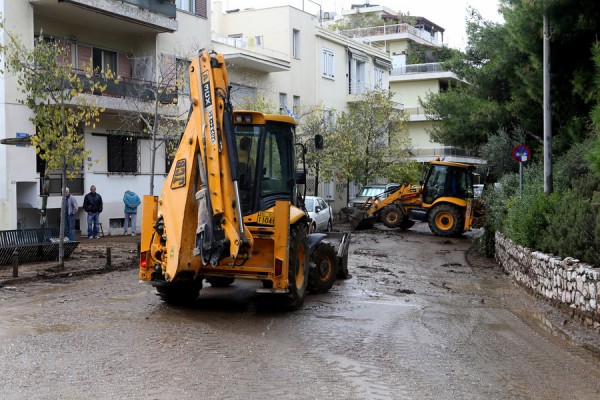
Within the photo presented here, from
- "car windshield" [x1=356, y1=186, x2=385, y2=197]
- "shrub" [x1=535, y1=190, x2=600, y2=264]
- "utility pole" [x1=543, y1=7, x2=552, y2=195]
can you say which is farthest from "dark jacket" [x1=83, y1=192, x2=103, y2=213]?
"car windshield" [x1=356, y1=186, x2=385, y2=197]

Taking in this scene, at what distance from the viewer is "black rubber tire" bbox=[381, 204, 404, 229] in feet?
101

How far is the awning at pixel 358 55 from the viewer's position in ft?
153

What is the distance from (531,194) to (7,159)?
49.4 feet

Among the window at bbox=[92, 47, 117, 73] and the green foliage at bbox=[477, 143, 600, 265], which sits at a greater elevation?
the window at bbox=[92, 47, 117, 73]

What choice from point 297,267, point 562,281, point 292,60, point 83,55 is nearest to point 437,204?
point 83,55

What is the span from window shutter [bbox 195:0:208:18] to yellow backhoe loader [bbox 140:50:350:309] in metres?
20.0

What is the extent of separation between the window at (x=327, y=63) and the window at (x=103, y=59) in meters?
17.9

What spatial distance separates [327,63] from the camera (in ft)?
144

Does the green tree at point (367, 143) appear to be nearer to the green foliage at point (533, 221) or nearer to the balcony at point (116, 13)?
the balcony at point (116, 13)

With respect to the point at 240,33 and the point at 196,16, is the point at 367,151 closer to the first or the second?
the point at 240,33

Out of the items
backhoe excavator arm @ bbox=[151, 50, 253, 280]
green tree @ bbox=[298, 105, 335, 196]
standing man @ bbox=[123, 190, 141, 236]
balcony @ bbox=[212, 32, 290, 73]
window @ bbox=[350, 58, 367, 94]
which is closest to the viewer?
backhoe excavator arm @ bbox=[151, 50, 253, 280]

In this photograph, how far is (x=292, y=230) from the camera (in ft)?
37.8

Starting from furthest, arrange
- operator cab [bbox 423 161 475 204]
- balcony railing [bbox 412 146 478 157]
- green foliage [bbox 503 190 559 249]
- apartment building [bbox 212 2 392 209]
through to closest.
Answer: balcony railing [bbox 412 146 478 157], apartment building [bbox 212 2 392 209], operator cab [bbox 423 161 475 204], green foliage [bbox 503 190 559 249]

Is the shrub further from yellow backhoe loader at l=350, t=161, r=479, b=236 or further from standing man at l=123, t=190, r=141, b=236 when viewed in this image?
standing man at l=123, t=190, r=141, b=236
